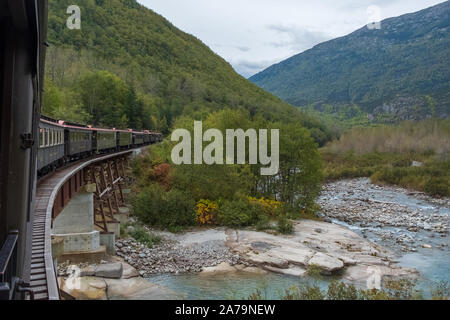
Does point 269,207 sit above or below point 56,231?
below

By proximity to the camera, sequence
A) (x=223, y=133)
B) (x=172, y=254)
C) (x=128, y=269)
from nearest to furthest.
Result: 1. (x=128, y=269)
2. (x=172, y=254)
3. (x=223, y=133)

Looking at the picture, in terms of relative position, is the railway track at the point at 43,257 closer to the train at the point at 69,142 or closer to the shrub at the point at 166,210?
the train at the point at 69,142

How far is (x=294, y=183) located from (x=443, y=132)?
71.0 m

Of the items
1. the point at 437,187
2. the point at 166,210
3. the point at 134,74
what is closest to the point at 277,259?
the point at 166,210

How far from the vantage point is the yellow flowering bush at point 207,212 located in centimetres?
2622

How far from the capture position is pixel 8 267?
2926mm

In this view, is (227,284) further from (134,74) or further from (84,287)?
(134,74)

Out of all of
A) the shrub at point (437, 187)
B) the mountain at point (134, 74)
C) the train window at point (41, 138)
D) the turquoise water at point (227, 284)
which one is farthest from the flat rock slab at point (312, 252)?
the mountain at point (134, 74)

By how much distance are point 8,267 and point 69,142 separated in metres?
16.3

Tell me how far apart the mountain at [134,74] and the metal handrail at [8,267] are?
39837 millimetres

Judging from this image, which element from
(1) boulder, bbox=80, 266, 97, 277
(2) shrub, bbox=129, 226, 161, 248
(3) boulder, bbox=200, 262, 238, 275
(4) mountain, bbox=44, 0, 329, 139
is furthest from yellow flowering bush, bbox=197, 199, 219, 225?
(4) mountain, bbox=44, 0, 329, 139
